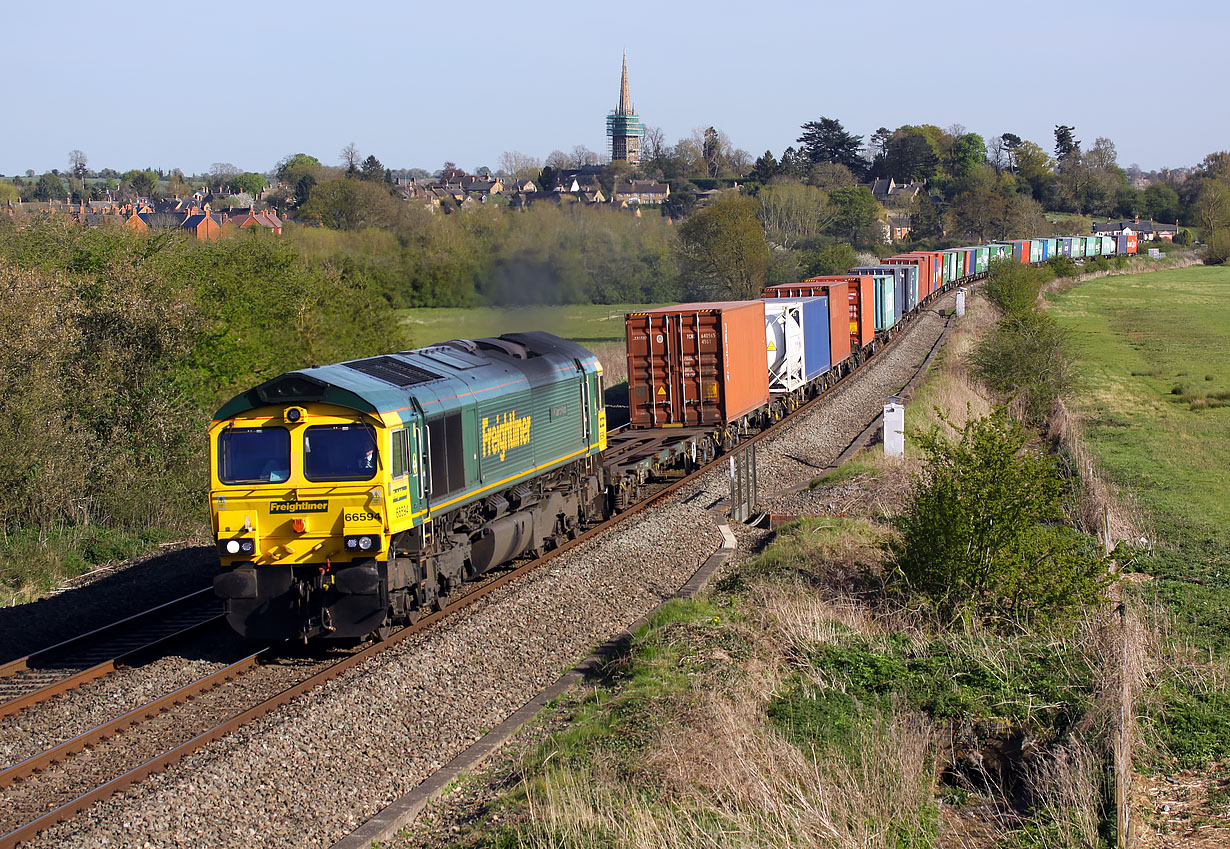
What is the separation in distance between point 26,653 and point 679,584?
8376mm

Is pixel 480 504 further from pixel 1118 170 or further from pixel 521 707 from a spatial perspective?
pixel 1118 170

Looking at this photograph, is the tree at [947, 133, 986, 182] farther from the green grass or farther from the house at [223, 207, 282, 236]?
the green grass

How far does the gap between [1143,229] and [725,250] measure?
334ft

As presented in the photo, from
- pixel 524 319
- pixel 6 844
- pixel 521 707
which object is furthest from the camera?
pixel 524 319

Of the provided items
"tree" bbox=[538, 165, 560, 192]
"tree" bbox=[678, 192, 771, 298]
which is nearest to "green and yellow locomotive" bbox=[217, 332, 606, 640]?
"tree" bbox=[678, 192, 771, 298]

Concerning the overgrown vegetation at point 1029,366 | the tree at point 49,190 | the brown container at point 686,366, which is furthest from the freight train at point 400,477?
the tree at point 49,190

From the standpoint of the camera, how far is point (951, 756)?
29.9 feet

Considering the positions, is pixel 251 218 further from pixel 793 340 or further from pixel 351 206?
pixel 793 340

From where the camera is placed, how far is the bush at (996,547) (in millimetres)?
12109

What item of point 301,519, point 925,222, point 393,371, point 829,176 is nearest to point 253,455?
point 301,519

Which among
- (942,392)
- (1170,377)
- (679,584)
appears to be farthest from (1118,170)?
(679,584)

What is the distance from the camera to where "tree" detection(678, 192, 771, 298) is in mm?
54688

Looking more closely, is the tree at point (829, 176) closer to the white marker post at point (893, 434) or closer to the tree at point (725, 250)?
the tree at point (725, 250)

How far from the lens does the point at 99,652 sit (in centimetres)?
1262
